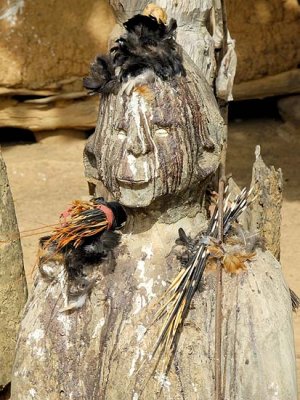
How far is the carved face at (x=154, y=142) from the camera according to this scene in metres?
2.29

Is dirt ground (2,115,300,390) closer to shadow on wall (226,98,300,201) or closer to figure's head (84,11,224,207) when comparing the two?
shadow on wall (226,98,300,201)

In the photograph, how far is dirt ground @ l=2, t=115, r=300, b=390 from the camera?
20.9 feet

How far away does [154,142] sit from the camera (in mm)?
→ 2303

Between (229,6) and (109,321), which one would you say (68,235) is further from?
(229,6)

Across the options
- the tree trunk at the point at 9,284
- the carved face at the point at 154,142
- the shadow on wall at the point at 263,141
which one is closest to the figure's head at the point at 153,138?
the carved face at the point at 154,142

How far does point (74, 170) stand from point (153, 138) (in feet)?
16.4

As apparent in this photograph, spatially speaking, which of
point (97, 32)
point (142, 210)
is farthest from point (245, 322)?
point (97, 32)

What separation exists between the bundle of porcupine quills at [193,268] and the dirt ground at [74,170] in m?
3.38

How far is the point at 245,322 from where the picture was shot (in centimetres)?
232

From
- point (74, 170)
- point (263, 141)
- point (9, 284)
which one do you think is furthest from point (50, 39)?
point (9, 284)

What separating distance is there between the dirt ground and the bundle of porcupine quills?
338 centimetres

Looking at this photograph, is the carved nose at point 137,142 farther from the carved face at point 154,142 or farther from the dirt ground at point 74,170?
the dirt ground at point 74,170

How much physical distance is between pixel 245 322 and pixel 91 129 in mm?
5532

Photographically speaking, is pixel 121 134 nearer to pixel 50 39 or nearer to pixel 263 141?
pixel 50 39
